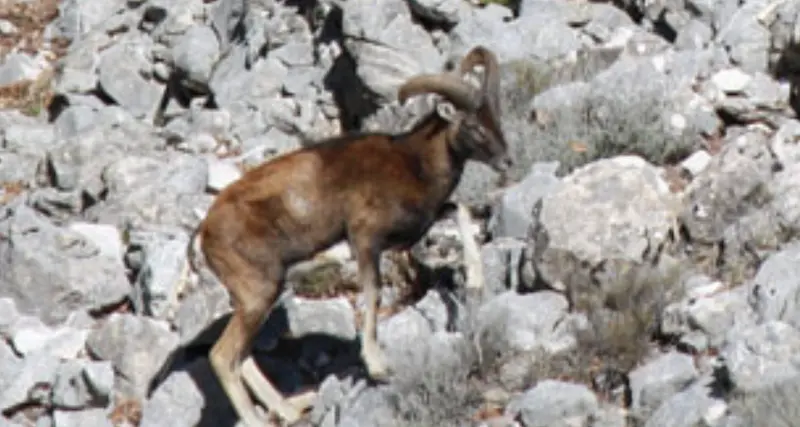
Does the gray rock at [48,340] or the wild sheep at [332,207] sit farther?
the gray rock at [48,340]

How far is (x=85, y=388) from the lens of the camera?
1453cm

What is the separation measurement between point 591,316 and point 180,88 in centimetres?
657

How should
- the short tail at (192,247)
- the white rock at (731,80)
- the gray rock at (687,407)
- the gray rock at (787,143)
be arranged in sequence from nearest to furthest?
the gray rock at (687,407) < the short tail at (192,247) < the gray rock at (787,143) < the white rock at (731,80)

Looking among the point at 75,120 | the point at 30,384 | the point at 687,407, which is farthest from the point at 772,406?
the point at 75,120

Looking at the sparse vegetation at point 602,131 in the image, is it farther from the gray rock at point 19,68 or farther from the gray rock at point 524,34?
the gray rock at point 19,68

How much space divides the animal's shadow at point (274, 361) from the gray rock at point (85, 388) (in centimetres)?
30

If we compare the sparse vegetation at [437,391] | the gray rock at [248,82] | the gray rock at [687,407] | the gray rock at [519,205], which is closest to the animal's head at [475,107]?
the gray rock at [519,205]

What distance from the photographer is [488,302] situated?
1395 cm

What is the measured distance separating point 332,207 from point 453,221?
128 cm

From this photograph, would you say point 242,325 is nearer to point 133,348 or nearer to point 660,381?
point 133,348

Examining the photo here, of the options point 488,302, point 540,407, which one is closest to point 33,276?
point 488,302

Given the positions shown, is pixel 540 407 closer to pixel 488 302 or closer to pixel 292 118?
pixel 488 302

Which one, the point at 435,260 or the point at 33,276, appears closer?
the point at 435,260

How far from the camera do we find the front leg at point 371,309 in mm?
13367
